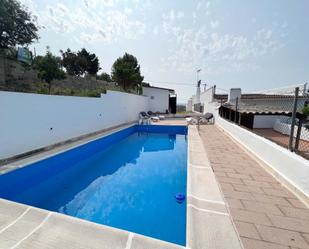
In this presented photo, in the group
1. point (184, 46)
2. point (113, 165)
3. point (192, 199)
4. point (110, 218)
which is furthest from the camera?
point (184, 46)

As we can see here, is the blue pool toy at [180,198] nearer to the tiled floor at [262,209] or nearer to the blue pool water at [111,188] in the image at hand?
the blue pool water at [111,188]

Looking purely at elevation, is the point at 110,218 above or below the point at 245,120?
below

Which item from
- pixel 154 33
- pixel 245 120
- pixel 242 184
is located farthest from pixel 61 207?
pixel 154 33

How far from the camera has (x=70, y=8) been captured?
21.6ft

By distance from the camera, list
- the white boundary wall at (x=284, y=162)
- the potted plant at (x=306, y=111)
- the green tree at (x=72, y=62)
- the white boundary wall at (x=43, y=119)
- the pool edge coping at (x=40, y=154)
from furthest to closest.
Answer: the green tree at (x=72, y=62) → the potted plant at (x=306, y=111) → the white boundary wall at (x=43, y=119) → the pool edge coping at (x=40, y=154) → the white boundary wall at (x=284, y=162)

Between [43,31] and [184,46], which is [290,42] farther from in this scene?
[43,31]

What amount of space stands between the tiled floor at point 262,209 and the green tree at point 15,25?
11.7 m

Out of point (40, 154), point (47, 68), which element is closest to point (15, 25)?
point (47, 68)

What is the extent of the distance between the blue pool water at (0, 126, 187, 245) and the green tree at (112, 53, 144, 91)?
10.7 metres

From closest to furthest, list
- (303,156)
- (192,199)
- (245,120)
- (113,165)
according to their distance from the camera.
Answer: (192,199) < (303,156) < (113,165) < (245,120)

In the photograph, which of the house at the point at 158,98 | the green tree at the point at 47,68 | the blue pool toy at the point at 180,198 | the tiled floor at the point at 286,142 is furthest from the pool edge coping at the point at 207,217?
the house at the point at 158,98

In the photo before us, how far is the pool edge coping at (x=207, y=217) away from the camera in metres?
1.66

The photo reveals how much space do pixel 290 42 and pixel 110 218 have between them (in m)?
9.20

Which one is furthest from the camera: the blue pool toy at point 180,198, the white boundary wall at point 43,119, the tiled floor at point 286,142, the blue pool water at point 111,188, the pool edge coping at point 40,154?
the white boundary wall at point 43,119
